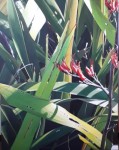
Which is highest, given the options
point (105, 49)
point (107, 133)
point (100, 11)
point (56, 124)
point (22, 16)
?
point (22, 16)

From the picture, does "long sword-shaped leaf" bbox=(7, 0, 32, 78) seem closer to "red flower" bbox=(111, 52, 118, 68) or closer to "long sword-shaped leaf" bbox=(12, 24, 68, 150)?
"long sword-shaped leaf" bbox=(12, 24, 68, 150)

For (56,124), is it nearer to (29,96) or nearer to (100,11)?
(29,96)

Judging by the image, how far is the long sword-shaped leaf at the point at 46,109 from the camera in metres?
0.96

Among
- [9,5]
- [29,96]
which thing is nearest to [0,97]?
[29,96]

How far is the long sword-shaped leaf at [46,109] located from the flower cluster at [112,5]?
38 cm

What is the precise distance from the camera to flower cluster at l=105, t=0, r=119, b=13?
100cm

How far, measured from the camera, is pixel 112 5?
3.28 ft

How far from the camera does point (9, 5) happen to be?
1021mm

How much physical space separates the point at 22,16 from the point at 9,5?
0.06 m

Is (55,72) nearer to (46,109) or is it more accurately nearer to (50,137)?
(46,109)

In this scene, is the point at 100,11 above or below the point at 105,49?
above

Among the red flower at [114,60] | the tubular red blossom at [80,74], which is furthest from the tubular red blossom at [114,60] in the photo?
the tubular red blossom at [80,74]

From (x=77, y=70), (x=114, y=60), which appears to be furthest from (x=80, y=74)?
(x=114, y=60)

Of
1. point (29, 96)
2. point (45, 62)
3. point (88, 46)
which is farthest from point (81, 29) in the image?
point (29, 96)
